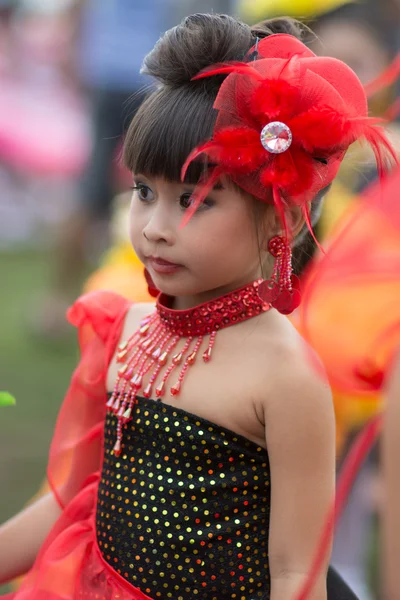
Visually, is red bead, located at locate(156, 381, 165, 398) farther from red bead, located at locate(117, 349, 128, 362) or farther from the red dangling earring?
the red dangling earring

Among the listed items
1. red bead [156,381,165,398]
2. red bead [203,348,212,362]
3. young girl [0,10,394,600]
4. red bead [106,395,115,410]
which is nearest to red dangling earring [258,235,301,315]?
young girl [0,10,394,600]

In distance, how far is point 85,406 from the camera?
6.08 ft

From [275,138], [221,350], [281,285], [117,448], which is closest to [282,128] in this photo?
[275,138]

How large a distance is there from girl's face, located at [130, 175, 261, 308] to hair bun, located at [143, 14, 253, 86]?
192mm

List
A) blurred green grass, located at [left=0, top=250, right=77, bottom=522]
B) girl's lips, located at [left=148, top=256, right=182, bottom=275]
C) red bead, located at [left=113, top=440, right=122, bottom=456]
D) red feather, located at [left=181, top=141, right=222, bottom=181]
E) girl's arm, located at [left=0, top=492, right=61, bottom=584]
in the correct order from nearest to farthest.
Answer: red feather, located at [left=181, top=141, right=222, bottom=181], girl's lips, located at [left=148, top=256, right=182, bottom=275], red bead, located at [left=113, top=440, right=122, bottom=456], girl's arm, located at [left=0, top=492, right=61, bottom=584], blurred green grass, located at [left=0, top=250, right=77, bottom=522]

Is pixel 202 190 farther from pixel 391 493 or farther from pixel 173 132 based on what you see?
pixel 391 493

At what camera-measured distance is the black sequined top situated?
155 centimetres

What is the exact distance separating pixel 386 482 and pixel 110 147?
16.0 feet

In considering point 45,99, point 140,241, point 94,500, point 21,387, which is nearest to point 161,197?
point 140,241

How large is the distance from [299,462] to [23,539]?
605mm

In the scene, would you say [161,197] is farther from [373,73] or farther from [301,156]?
[373,73]

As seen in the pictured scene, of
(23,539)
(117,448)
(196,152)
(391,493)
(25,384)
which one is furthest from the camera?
(25,384)

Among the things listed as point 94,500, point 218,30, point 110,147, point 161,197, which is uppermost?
point 218,30

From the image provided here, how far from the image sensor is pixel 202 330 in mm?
1613
